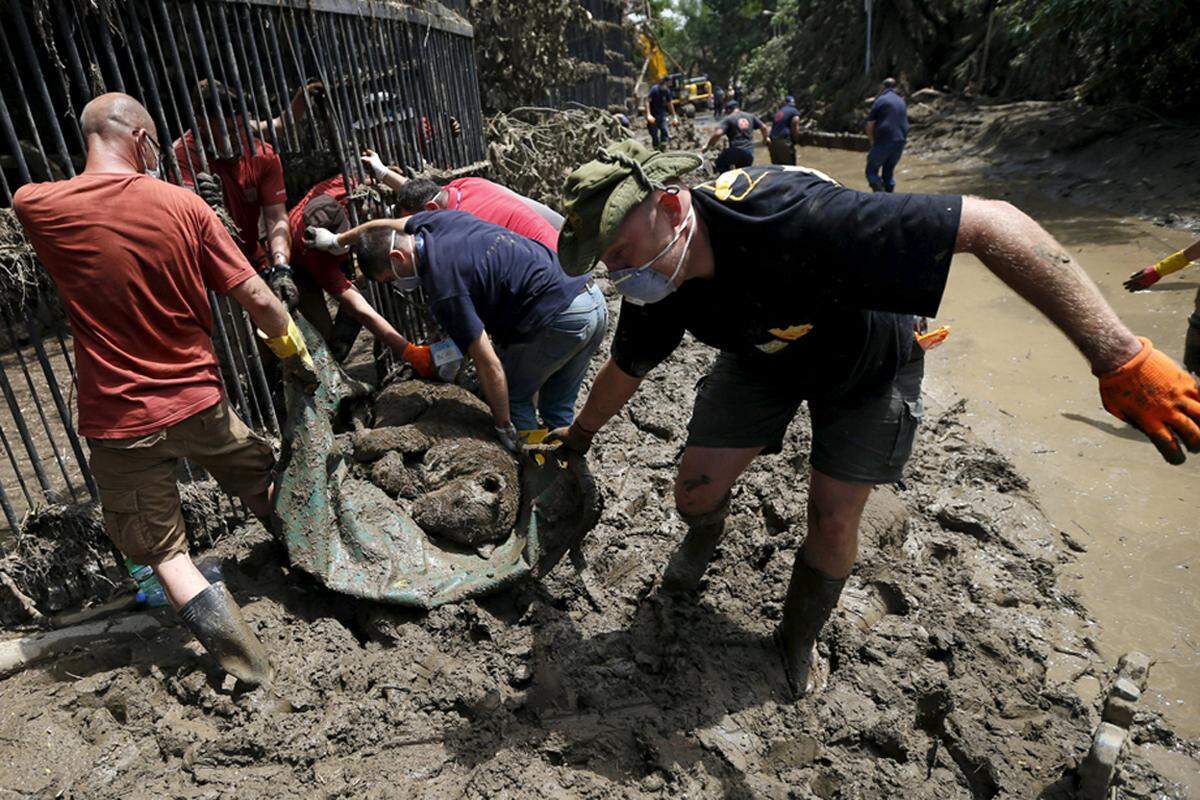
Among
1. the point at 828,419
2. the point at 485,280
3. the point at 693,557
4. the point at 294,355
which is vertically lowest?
the point at 693,557

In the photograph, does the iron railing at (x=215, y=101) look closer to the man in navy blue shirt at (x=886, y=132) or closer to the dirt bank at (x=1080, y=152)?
the man in navy blue shirt at (x=886, y=132)

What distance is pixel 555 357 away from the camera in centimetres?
375

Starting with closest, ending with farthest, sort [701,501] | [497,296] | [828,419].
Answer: [828,419] → [701,501] → [497,296]

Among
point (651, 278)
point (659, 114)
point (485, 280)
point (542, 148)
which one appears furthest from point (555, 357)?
point (659, 114)

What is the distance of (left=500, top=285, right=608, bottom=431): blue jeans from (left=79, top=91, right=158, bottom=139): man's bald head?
1.77m

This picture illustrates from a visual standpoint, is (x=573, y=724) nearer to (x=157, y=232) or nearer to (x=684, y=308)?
(x=684, y=308)

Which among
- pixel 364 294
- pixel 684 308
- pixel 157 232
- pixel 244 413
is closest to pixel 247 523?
pixel 244 413

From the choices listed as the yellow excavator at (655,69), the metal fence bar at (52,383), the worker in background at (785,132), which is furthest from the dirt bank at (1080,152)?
the metal fence bar at (52,383)

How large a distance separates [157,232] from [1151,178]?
38.6 ft

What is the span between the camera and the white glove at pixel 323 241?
3.95m

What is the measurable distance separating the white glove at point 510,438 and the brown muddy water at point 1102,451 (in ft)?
7.91

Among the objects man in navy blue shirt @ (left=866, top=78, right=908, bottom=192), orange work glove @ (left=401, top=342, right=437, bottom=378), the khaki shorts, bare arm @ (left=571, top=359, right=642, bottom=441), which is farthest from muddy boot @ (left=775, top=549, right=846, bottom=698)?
man in navy blue shirt @ (left=866, top=78, right=908, bottom=192)

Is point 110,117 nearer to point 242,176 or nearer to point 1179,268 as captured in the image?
point 242,176

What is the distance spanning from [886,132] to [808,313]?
30.1 ft
